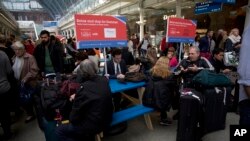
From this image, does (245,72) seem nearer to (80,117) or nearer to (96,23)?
(80,117)

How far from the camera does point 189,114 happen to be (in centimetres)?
262

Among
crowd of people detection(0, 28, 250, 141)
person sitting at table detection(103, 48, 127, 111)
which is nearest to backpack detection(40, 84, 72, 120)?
crowd of people detection(0, 28, 250, 141)

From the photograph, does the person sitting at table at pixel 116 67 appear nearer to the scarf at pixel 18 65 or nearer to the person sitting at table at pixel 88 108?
the person sitting at table at pixel 88 108

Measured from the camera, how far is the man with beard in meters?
3.96

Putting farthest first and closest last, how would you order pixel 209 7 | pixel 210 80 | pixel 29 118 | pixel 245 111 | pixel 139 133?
pixel 209 7
pixel 29 118
pixel 139 133
pixel 210 80
pixel 245 111

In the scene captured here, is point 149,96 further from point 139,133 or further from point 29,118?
point 29,118

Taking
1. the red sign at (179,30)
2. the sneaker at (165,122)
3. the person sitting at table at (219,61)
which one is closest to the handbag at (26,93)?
the sneaker at (165,122)

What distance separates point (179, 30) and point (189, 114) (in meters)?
2.61

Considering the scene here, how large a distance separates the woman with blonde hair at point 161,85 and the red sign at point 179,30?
141cm

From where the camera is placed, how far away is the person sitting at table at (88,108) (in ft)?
6.91

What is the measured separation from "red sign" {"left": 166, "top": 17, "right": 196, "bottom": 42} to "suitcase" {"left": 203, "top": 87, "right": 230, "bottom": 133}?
6.30 ft

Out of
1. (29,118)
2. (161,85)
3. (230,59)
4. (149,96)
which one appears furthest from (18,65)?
(230,59)

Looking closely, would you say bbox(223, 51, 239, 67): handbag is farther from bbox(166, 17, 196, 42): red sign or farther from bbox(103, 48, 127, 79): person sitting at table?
bbox(103, 48, 127, 79): person sitting at table

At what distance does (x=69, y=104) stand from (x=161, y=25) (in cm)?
1685
